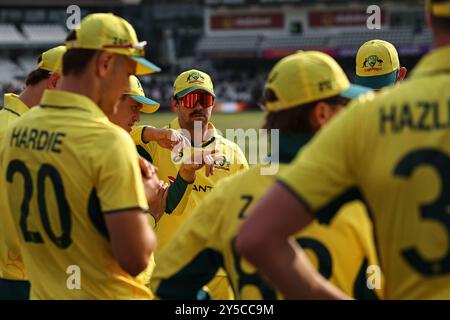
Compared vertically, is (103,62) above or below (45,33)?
above

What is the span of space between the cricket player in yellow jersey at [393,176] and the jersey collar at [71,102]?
133 centimetres

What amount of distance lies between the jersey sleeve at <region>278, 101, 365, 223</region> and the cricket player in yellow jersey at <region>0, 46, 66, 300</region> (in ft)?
9.33

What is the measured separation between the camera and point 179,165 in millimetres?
6699

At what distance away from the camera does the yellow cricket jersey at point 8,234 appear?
16.4 feet

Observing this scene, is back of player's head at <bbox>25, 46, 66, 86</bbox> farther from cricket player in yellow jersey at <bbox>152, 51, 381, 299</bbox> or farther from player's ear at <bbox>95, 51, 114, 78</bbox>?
cricket player in yellow jersey at <bbox>152, 51, 381, 299</bbox>

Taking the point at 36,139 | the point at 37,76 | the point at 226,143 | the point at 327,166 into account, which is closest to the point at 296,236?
the point at 327,166

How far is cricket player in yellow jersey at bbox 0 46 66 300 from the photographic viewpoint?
16.5 ft

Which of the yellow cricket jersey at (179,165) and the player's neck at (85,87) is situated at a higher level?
A: the player's neck at (85,87)

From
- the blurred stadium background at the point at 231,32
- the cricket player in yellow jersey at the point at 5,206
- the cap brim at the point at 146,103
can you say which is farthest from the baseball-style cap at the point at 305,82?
the blurred stadium background at the point at 231,32

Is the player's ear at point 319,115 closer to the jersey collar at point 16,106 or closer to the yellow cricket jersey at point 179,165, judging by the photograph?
the jersey collar at point 16,106

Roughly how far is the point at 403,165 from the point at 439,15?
0.46 m

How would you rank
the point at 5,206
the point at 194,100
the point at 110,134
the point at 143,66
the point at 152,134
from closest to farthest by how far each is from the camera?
1. the point at 110,134
2. the point at 143,66
3. the point at 5,206
4. the point at 152,134
5. the point at 194,100

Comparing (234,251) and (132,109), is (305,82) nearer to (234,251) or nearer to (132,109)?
(234,251)

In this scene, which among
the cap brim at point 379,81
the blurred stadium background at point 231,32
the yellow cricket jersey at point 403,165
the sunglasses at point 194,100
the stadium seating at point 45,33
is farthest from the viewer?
the stadium seating at point 45,33
